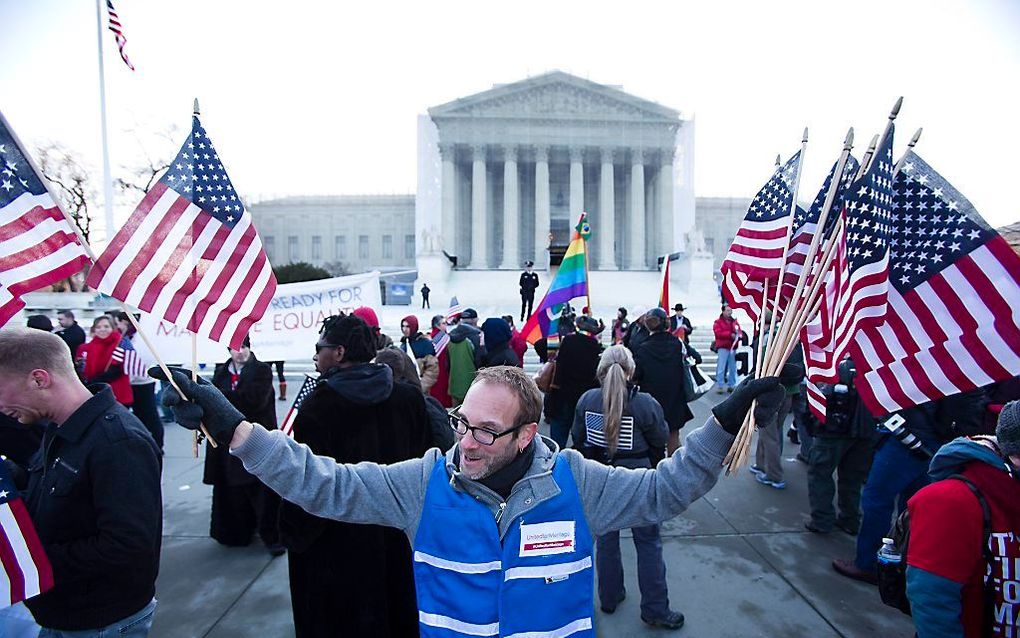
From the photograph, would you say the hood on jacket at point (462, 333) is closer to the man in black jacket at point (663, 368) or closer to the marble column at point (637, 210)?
the man in black jacket at point (663, 368)

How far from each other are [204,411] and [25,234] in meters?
1.22

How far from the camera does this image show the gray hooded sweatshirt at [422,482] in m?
1.65

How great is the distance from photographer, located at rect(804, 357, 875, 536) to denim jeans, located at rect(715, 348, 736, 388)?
589cm

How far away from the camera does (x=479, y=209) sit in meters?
38.4

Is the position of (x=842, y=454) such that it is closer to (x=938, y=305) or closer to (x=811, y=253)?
(x=938, y=305)

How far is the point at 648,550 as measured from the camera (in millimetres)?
3457

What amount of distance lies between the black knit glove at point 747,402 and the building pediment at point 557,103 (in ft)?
128

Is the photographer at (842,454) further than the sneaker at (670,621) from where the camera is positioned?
Yes

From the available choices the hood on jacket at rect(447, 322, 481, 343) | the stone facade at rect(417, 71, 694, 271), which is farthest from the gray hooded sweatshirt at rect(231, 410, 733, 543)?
the stone facade at rect(417, 71, 694, 271)

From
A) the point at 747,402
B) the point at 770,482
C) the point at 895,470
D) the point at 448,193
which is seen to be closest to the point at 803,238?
the point at 747,402

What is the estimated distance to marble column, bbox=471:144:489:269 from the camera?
38.3 metres

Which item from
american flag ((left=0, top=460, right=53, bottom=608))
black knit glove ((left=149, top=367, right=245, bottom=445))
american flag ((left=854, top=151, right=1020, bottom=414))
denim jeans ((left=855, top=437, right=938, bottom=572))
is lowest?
denim jeans ((left=855, top=437, right=938, bottom=572))

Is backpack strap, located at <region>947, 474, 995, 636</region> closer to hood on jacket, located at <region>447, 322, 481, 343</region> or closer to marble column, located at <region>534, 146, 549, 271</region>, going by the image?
hood on jacket, located at <region>447, 322, 481, 343</region>

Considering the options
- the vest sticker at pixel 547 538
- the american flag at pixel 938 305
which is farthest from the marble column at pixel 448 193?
the vest sticker at pixel 547 538
